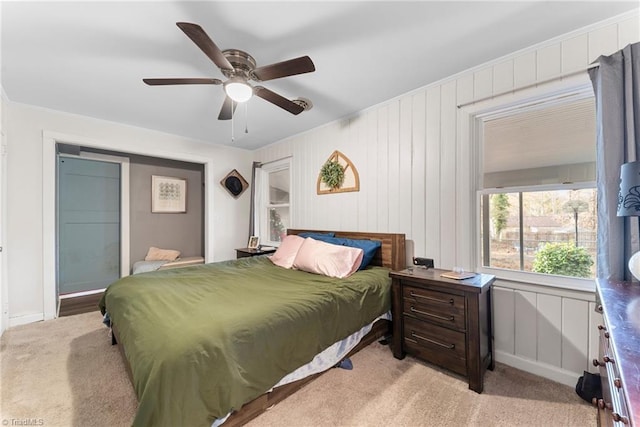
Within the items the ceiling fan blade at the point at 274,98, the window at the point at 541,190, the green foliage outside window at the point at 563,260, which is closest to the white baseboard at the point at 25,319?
the ceiling fan blade at the point at 274,98

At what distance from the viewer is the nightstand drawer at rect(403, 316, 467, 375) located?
6.06ft

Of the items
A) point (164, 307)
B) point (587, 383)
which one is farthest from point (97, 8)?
point (587, 383)

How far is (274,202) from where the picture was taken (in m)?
4.52

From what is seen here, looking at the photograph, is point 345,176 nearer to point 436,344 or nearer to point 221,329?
point 436,344

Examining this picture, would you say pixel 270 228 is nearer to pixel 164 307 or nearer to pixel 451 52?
pixel 164 307

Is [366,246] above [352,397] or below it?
above

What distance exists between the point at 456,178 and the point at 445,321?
1204 millimetres

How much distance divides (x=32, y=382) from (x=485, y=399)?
3.06 metres

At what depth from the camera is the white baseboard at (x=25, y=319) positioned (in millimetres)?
2803

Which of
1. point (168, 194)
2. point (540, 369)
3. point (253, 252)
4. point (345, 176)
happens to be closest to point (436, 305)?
point (540, 369)

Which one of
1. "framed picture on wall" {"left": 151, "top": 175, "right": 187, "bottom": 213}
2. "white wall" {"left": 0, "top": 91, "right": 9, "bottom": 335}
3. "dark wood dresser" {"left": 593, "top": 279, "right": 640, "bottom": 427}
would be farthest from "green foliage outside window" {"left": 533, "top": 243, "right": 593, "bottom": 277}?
"framed picture on wall" {"left": 151, "top": 175, "right": 187, "bottom": 213}

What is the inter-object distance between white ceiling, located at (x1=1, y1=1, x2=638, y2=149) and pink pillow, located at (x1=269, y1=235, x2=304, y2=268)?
1.56 m

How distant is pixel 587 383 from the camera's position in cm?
167

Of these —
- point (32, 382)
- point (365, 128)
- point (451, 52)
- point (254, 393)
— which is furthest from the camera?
point (365, 128)
